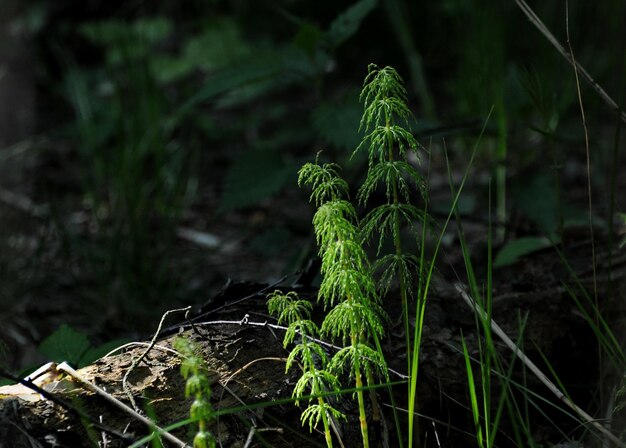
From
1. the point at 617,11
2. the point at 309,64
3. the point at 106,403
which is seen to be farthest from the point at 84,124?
the point at 617,11

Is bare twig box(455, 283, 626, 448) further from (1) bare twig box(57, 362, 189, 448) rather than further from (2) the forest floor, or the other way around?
(1) bare twig box(57, 362, 189, 448)

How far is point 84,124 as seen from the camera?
3.02m

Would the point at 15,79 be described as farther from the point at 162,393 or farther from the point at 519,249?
the point at 162,393

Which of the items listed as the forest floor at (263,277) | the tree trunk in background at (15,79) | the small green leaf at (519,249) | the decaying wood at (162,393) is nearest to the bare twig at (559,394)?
the forest floor at (263,277)

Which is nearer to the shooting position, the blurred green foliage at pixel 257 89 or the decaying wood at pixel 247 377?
the decaying wood at pixel 247 377

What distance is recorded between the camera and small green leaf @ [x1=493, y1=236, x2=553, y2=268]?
185 cm

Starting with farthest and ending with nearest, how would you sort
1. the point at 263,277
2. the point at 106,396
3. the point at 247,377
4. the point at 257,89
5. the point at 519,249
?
the point at 263,277
the point at 257,89
the point at 519,249
the point at 247,377
the point at 106,396

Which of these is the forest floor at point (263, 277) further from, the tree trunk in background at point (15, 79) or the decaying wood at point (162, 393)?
the tree trunk in background at point (15, 79)

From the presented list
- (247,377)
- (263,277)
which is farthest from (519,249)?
(263,277)

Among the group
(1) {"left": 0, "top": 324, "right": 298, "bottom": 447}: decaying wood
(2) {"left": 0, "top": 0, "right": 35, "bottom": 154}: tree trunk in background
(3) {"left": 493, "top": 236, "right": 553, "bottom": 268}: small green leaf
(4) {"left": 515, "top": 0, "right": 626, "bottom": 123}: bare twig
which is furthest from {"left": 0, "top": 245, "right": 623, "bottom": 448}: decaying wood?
(2) {"left": 0, "top": 0, "right": 35, "bottom": 154}: tree trunk in background

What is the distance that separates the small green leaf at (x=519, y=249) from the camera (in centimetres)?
185

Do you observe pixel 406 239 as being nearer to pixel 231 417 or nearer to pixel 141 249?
pixel 141 249

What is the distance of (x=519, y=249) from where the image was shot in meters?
1.87

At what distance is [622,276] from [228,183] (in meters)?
1.21
